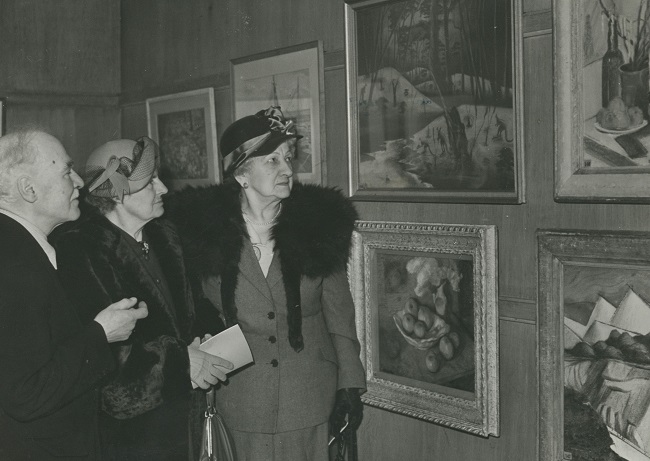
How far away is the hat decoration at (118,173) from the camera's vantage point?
2916mm

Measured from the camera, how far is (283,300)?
319cm

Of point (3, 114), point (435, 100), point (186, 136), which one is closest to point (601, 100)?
point (435, 100)

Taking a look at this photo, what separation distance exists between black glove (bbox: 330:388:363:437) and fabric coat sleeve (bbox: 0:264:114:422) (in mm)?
1222

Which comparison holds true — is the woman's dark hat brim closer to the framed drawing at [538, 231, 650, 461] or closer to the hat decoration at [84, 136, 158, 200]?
the hat decoration at [84, 136, 158, 200]

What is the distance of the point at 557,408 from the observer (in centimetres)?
275

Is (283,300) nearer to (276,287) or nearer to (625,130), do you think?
(276,287)

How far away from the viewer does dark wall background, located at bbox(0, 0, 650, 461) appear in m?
2.78

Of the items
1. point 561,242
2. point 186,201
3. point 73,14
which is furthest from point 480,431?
point 73,14

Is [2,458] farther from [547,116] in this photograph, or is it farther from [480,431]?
[547,116]

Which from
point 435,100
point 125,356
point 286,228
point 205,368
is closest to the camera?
point 125,356

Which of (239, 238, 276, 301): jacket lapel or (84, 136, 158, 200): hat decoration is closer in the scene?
(84, 136, 158, 200): hat decoration

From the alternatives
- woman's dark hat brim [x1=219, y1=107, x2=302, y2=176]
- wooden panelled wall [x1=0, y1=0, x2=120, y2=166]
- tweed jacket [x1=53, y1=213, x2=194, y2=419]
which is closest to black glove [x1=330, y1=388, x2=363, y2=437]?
tweed jacket [x1=53, y1=213, x2=194, y2=419]

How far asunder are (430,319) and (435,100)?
0.93 metres

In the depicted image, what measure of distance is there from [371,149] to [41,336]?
175cm
